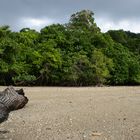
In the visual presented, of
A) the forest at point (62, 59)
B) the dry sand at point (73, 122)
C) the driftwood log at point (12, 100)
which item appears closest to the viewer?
the dry sand at point (73, 122)

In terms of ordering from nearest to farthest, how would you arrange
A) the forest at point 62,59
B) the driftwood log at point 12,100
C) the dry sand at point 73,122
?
the dry sand at point 73,122, the driftwood log at point 12,100, the forest at point 62,59

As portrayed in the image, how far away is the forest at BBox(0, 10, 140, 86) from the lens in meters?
33.8

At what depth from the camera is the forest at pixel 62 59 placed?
33781mm

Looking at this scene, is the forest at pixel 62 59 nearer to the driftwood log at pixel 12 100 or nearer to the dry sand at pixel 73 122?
the driftwood log at pixel 12 100

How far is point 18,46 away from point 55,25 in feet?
23.0

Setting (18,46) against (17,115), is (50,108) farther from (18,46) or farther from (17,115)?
(18,46)

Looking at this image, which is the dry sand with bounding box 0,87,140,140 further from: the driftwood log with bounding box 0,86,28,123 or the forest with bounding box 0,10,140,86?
the forest with bounding box 0,10,140,86

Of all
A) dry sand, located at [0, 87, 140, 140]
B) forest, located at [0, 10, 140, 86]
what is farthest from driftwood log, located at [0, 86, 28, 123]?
forest, located at [0, 10, 140, 86]

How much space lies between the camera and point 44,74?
34.5m

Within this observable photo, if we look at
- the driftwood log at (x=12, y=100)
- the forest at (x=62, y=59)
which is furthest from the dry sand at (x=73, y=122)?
the forest at (x=62, y=59)

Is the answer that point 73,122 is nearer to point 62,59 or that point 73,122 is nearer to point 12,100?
point 12,100

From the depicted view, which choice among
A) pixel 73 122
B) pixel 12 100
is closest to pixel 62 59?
pixel 12 100

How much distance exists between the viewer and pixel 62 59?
3581cm

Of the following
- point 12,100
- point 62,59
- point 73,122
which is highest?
point 62,59
